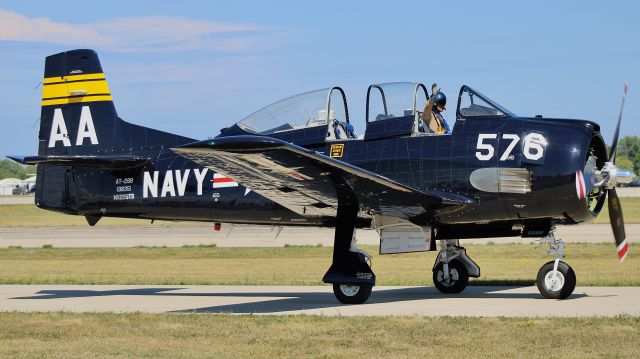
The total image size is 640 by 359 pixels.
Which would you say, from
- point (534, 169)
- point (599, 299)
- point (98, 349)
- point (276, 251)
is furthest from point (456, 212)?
point (276, 251)

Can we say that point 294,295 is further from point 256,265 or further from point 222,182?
point 256,265

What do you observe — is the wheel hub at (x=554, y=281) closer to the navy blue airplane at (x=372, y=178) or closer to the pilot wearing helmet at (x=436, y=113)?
the navy blue airplane at (x=372, y=178)

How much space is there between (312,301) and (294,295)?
1.21m

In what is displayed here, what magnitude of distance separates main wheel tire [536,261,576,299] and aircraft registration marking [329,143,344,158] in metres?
3.70

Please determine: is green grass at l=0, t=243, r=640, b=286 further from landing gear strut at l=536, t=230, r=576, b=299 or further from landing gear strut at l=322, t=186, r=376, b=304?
landing gear strut at l=322, t=186, r=376, b=304

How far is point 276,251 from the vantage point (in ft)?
100

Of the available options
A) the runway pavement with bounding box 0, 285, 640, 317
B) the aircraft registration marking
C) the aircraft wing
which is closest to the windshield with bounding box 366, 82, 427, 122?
the aircraft registration marking

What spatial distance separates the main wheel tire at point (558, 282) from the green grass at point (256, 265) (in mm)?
3482

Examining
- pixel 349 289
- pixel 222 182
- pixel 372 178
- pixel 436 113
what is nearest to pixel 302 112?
pixel 222 182

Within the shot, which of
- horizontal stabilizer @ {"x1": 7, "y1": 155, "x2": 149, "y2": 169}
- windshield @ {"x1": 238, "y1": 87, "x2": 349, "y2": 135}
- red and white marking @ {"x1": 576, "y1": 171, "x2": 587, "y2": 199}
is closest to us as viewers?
red and white marking @ {"x1": 576, "y1": 171, "x2": 587, "y2": 199}

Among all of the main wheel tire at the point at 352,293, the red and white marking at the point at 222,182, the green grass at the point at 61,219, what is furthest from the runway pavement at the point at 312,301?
the green grass at the point at 61,219

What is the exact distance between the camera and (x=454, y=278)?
16031 millimetres

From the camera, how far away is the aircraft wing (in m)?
11.7

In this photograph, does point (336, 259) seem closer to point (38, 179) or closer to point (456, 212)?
point (456, 212)
